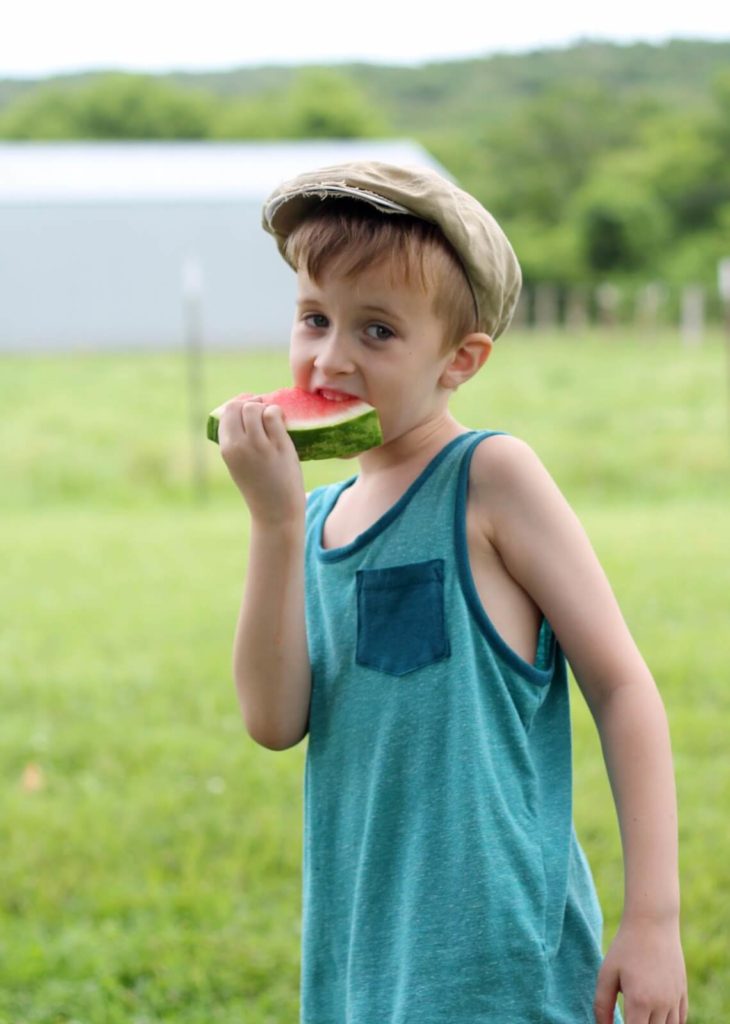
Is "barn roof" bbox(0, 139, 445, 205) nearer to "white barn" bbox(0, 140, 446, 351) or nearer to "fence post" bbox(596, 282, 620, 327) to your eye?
"white barn" bbox(0, 140, 446, 351)

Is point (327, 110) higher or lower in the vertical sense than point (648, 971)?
higher

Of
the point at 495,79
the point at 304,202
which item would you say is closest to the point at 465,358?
the point at 304,202

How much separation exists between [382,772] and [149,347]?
33734mm

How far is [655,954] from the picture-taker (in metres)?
1.67

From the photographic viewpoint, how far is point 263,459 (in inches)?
67.0

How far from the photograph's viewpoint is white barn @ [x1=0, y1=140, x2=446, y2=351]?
33.7 metres

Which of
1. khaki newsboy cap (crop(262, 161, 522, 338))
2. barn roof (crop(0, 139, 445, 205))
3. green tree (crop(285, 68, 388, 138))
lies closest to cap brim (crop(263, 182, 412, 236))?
khaki newsboy cap (crop(262, 161, 522, 338))

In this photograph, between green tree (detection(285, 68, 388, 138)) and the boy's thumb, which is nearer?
the boy's thumb

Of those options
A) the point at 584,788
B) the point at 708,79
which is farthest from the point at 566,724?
the point at 708,79

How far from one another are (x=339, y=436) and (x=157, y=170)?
37391 millimetres

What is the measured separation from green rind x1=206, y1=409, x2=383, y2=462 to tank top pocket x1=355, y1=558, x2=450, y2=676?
158mm

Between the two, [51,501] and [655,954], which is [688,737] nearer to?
[655,954]

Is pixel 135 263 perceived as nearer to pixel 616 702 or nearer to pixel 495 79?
pixel 616 702

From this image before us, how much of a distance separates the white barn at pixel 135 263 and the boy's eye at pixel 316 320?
31.7 meters
